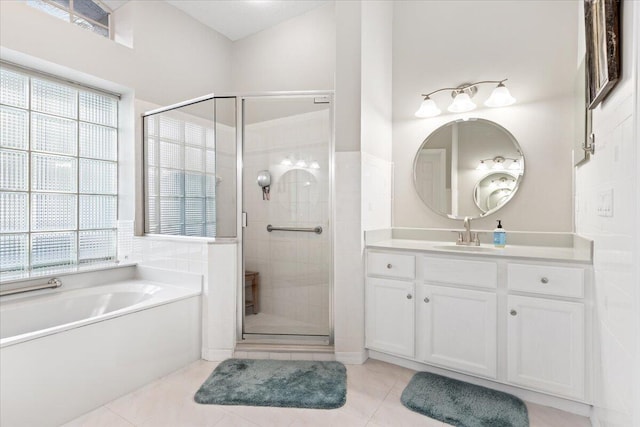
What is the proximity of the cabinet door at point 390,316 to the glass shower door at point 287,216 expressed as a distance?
35cm

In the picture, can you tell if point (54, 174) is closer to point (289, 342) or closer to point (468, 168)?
point (289, 342)

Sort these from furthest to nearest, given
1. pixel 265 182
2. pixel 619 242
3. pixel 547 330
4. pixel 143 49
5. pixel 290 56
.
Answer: pixel 290 56 < pixel 143 49 < pixel 265 182 < pixel 547 330 < pixel 619 242

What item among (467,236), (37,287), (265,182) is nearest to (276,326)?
(265,182)

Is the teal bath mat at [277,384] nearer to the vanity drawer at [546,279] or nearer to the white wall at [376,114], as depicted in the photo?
the white wall at [376,114]

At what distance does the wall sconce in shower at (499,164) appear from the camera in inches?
95.7

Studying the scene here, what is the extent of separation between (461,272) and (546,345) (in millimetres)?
563

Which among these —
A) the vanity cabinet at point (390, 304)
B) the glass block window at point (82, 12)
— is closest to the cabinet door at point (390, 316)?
the vanity cabinet at point (390, 304)

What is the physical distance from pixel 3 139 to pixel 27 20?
0.85 metres

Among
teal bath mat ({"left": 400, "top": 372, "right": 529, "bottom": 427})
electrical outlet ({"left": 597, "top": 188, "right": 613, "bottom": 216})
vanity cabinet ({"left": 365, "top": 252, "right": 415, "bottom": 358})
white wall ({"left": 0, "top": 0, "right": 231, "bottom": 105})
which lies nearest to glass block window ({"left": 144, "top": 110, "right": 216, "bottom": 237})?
white wall ({"left": 0, "top": 0, "right": 231, "bottom": 105})

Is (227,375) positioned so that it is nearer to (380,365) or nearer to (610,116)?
(380,365)

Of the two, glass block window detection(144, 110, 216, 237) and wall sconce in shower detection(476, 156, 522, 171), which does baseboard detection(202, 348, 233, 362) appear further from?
wall sconce in shower detection(476, 156, 522, 171)

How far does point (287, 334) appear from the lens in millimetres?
2643

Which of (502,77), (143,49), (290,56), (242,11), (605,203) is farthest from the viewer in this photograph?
(290,56)

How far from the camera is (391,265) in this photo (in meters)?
2.32
